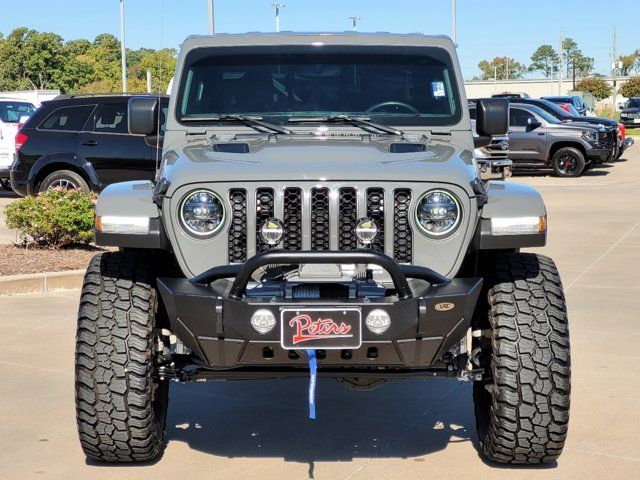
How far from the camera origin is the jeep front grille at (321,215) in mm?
4422

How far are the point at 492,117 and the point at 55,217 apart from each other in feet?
19.8

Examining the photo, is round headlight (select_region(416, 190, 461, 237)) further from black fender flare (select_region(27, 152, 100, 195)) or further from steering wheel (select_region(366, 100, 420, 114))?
black fender flare (select_region(27, 152, 100, 195))

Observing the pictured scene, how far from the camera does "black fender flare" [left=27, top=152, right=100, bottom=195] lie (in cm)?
1445

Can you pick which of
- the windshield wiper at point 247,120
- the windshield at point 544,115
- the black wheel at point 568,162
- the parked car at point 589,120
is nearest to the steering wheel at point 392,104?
the windshield wiper at point 247,120

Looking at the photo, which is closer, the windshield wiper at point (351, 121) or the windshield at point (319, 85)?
the windshield wiper at point (351, 121)

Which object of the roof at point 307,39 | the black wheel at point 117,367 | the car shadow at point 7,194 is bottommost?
the car shadow at point 7,194

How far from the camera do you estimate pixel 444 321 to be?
13.7 feet

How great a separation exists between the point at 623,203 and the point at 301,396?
12.4 m

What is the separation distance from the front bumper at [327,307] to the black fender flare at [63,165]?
10.5m

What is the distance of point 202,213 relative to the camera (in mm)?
4473

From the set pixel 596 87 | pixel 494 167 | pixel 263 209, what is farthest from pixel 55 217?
pixel 596 87

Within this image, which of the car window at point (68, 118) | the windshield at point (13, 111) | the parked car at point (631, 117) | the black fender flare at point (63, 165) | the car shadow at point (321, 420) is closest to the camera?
the car shadow at point (321, 420)

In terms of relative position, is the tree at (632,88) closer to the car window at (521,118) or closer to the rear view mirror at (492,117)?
the car window at (521,118)

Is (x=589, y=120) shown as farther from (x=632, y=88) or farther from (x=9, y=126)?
(x=632, y=88)
